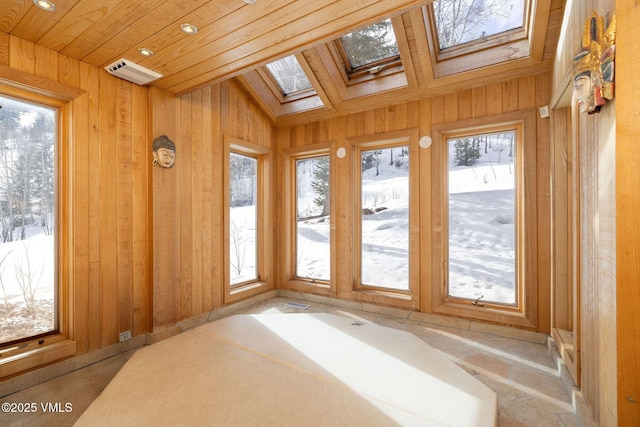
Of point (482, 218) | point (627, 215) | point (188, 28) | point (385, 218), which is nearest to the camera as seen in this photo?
point (627, 215)

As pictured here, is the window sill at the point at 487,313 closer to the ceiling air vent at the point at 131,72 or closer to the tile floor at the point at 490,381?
the tile floor at the point at 490,381

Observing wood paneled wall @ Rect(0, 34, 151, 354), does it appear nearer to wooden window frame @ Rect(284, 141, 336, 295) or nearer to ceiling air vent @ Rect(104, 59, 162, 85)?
ceiling air vent @ Rect(104, 59, 162, 85)

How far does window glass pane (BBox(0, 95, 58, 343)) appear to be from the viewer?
1907mm

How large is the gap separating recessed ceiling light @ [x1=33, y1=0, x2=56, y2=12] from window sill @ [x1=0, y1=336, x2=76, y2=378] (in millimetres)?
2153

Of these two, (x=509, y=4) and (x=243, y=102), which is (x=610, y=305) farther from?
(x=243, y=102)

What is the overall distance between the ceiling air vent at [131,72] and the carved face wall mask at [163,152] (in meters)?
0.48

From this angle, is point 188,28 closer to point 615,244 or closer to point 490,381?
point 615,244

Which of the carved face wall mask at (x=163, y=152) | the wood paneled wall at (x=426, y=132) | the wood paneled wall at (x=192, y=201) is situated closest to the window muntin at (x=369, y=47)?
the wood paneled wall at (x=426, y=132)

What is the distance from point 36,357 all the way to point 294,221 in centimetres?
268

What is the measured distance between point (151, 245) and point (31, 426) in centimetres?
131

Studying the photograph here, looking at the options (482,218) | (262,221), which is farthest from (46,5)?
(482,218)

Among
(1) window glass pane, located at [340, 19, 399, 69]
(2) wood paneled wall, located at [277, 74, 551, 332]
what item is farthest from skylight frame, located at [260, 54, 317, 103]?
(1) window glass pane, located at [340, 19, 399, 69]

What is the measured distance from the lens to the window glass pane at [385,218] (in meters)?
3.12

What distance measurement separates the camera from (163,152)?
2.51m
